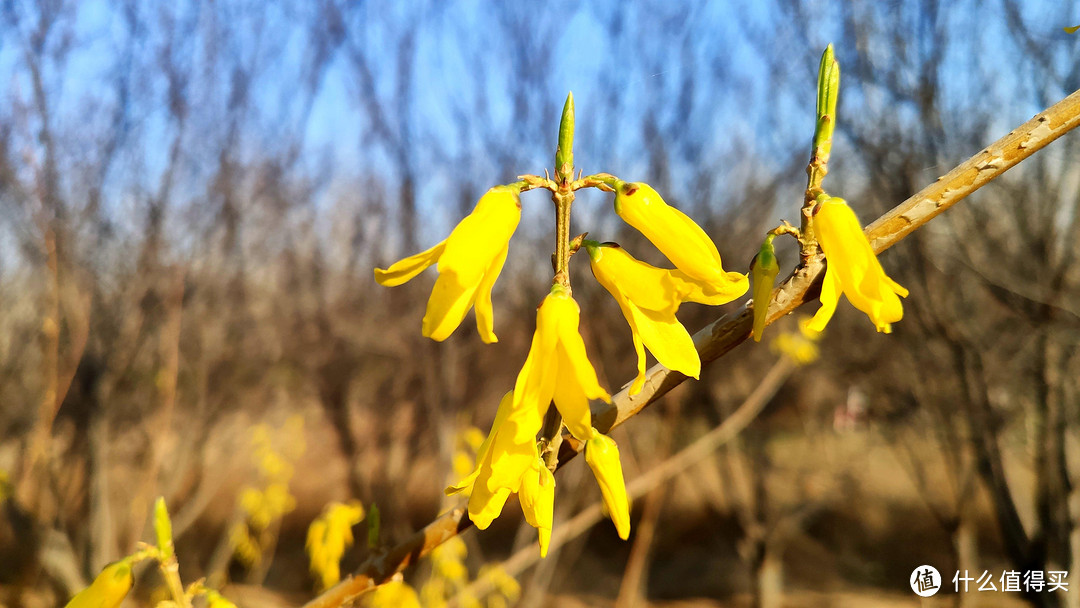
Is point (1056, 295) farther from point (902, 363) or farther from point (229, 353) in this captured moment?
point (229, 353)

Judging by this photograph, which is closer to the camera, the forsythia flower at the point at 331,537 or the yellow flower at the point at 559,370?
the yellow flower at the point at 559,370

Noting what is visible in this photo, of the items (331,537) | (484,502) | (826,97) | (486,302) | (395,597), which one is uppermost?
(826,97)

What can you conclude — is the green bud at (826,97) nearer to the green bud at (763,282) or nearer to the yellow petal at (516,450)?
the green bud at (763,282)

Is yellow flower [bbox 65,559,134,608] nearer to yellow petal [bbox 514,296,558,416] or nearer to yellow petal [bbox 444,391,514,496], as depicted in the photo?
yellow petal [bbox 444,391,514,496]

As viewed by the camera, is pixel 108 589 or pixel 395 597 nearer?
pixel 108 589

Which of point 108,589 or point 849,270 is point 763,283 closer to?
point 849,270

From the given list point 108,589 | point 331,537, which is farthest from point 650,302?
point 331,537

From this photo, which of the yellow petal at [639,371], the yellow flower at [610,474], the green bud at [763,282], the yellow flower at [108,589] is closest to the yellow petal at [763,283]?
the green bud at [763,282]

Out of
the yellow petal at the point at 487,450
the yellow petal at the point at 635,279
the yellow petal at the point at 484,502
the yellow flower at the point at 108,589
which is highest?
the yellow petal at the point at 635,279

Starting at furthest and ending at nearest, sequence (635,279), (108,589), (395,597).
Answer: (395,597), (108,589), (635,279)
